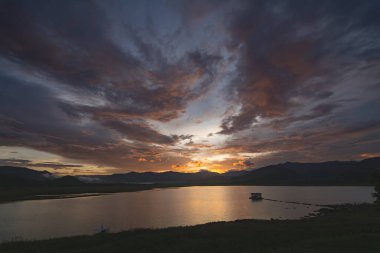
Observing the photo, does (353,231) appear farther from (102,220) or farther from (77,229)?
(102,220)

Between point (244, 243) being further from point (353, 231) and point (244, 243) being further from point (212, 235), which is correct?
point (353, 231)

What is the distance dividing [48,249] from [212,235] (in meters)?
21.2

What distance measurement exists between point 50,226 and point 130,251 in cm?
4683

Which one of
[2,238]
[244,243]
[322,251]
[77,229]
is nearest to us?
[322,251]

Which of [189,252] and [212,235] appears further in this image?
[212,235]

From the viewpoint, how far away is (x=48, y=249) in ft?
116

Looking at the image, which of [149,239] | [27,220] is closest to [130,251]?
[149,239]

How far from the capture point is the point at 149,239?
37219 mm

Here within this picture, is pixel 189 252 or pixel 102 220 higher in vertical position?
pixel 102 220

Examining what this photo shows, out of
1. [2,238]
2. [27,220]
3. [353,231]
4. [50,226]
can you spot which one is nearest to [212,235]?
[353,231]

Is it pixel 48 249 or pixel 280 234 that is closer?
pixel 48 249

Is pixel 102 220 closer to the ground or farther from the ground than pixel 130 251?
farther from the ground

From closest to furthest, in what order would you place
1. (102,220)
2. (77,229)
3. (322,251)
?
(322,251) < (77,229) < (102,220)

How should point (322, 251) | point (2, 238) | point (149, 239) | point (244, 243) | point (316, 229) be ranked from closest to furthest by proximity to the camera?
1. point (322, 251)
2. point (244, 243)
3. point (149, 239)
4. point (316, 229)
5. point (2, 238)
